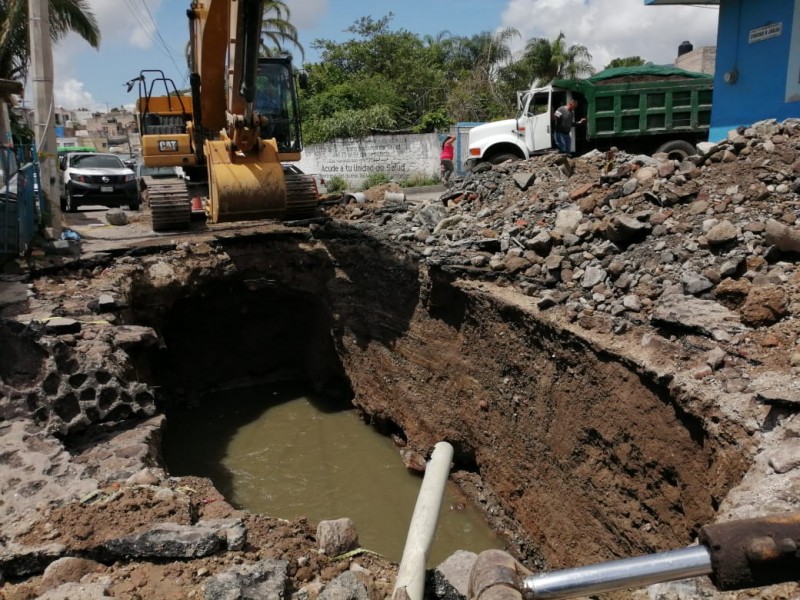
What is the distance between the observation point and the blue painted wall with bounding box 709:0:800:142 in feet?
30.9

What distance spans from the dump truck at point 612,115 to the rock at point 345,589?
11757mm

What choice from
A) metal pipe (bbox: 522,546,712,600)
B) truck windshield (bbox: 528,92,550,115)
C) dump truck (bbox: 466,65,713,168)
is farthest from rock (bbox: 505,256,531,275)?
truck windshield (bbox: 528,92,550,115)

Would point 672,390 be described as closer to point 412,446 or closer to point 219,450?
point 412,446

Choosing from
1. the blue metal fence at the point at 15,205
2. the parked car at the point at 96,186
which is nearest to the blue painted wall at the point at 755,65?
the blue metal fence at the point at 15,205

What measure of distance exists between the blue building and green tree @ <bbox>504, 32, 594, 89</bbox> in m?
17.9

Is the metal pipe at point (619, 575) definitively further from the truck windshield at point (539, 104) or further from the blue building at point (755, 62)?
the truck windshield at point (539, 104)

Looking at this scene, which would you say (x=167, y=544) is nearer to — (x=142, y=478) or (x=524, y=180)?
(x=142, y=478)

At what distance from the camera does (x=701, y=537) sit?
58.5 inches

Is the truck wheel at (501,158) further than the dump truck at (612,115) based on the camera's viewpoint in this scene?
Yes

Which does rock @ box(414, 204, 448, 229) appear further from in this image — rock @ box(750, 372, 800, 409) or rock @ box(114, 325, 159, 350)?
rock @ box(750, 372, 800, 409)

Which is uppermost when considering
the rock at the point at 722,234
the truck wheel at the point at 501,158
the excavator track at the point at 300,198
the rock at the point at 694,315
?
the truck wheel at the point at 501,158

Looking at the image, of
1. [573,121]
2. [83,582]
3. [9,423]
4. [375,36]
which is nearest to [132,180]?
[573,121]

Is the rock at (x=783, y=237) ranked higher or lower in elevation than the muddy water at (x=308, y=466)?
higher

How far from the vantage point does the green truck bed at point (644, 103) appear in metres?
13.4
